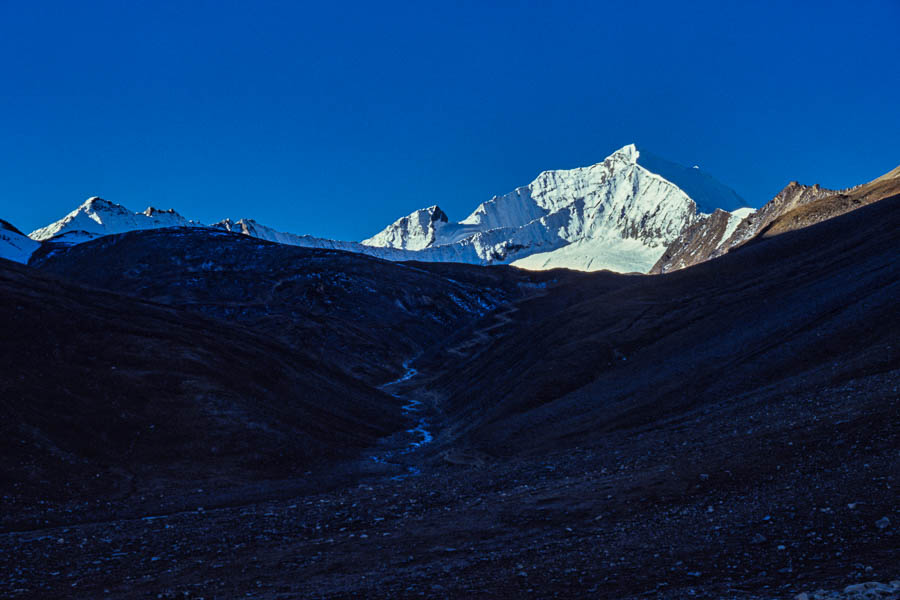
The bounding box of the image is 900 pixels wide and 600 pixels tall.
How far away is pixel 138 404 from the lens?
41.0 meters

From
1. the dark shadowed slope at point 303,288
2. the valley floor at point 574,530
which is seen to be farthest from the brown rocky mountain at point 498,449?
the dark shadowed slope at point 303,288

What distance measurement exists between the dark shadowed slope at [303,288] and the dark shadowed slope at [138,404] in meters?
44.3

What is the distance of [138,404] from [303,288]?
10589 cm

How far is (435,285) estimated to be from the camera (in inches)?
6476

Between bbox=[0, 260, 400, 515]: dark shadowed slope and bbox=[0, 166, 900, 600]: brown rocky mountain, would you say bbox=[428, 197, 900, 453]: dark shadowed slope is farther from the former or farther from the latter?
bbox=[0, 260, 400, 515]: dark shadowed slope

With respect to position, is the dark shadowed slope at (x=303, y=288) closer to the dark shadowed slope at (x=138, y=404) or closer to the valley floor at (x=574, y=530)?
the dark shadowed slope at (x=138, y=404)

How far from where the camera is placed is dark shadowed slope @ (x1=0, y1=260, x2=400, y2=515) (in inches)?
1288

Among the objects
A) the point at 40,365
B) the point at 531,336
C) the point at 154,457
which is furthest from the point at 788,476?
the point at 531,336

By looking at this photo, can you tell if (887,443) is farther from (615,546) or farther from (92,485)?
(92,485)

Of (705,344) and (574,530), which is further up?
(705,344)

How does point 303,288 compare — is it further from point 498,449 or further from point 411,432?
point 498,449

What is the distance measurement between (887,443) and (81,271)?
190464mm

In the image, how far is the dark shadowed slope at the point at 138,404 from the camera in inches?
1288

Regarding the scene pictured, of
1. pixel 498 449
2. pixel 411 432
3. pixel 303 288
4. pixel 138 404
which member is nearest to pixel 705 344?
pixel 498 449
